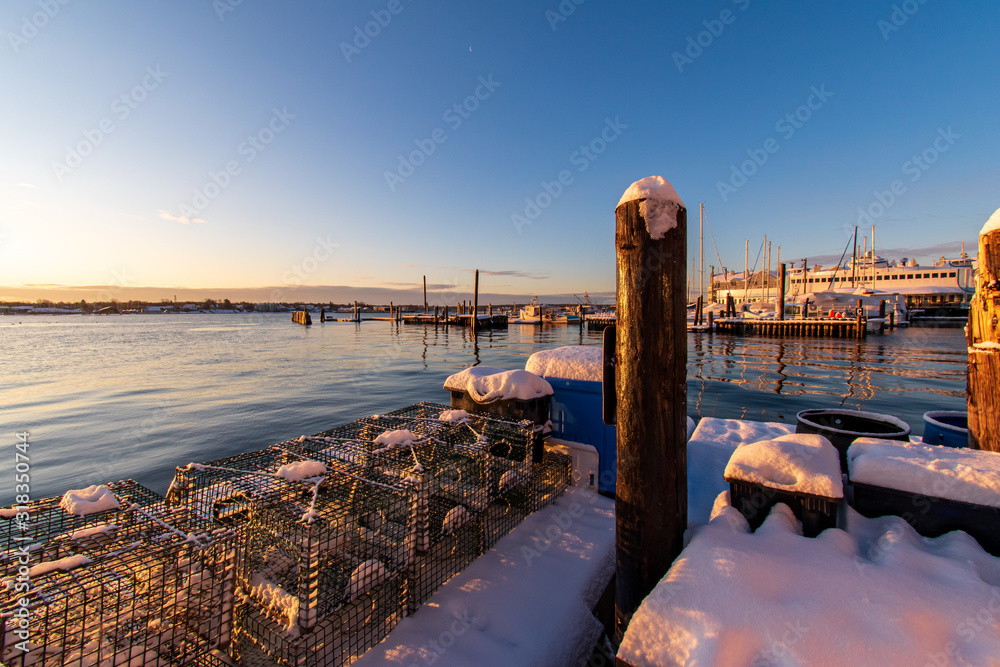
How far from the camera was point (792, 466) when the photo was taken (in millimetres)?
2398

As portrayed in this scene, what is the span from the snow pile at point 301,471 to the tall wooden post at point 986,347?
5.04 meters

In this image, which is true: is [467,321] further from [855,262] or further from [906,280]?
[906,280]

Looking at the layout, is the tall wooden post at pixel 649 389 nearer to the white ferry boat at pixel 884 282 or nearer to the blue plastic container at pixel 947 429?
the blue plastic container at pixel 947 429

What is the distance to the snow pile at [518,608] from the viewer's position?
2436mm

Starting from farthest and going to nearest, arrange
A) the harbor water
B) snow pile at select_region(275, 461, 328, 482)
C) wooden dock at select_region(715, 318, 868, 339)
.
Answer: wooden dock at select_region(715, 318, 868, 339)
the harbor water
snow pile at select_region(275, 461, 328, 482)

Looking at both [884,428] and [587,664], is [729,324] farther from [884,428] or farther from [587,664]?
[587,664]

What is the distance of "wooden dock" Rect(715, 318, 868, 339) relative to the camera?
1321 inches

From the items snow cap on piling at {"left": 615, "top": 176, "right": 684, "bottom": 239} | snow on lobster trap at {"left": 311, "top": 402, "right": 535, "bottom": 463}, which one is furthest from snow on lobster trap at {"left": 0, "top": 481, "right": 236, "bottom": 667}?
snow cap on piling at {"left": 615, "top": 176, "right": 684, "bottom": 239}

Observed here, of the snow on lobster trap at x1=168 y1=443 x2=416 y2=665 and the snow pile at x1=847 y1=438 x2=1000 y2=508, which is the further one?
the snow on lobster trap at x1=168 y1=443 x2=416 y2=665

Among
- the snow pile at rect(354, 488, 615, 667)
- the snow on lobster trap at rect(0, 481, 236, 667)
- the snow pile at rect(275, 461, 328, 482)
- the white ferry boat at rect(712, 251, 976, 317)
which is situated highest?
the white ferry boat at rect(712, 251, 976, 317)

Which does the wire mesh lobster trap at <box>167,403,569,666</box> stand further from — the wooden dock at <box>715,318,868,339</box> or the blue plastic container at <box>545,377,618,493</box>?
the wooden dock at <box>715,318,868,339</box>

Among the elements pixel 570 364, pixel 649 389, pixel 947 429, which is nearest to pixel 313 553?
pixel 649 389

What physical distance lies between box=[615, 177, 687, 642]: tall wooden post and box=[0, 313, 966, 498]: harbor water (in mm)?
8426

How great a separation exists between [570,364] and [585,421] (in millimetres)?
694
